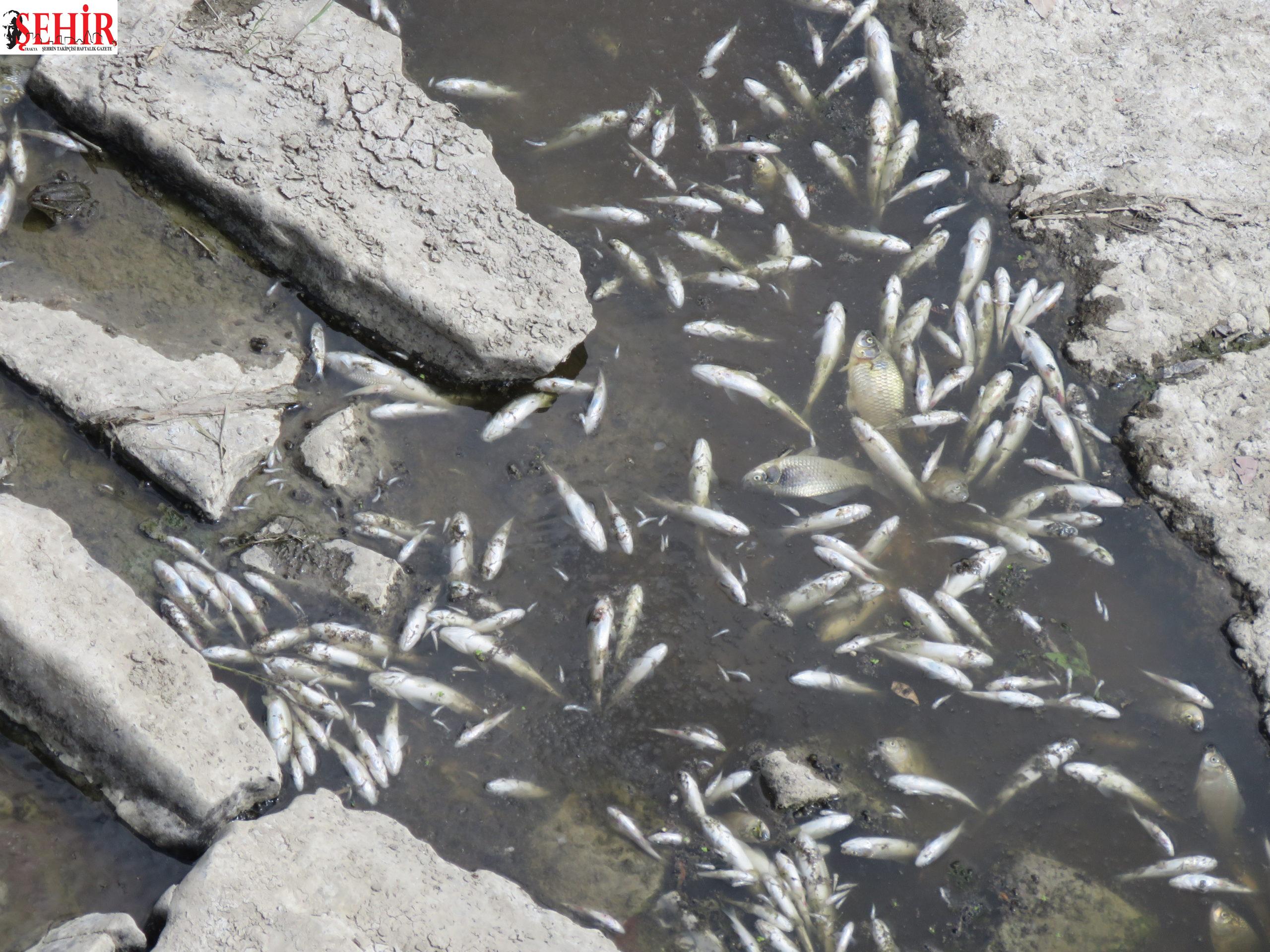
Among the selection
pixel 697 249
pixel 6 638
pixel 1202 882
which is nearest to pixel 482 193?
pixel 697 249

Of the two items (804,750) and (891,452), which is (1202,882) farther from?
(891,452)

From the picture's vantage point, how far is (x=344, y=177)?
16.0 feet

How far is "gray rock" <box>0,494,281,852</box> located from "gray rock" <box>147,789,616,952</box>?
1.23 feet

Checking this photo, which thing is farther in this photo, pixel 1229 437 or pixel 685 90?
pixel 685 90

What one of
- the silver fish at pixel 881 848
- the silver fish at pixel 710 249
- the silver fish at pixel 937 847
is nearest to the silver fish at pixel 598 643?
the silver fish at pixel 881 848

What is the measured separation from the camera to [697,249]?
17.7ft

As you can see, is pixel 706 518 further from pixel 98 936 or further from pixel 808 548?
pixel 98 936

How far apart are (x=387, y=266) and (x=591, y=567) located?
1.95 metres

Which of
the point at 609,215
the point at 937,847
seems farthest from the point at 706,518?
the point at 609,215

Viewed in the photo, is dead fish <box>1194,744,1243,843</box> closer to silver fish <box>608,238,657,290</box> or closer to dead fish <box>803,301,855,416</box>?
dead fish <box>803,301,855,416</box>

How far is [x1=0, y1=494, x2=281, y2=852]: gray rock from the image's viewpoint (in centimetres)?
367

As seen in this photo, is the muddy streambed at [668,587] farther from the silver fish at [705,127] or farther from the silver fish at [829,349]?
the silver fish at [705,127]

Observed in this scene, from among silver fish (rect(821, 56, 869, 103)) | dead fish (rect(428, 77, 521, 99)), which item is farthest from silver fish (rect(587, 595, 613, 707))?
silver fish (rect(821, 56, 869, 103))

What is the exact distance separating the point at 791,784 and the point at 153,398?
3.66 metres
